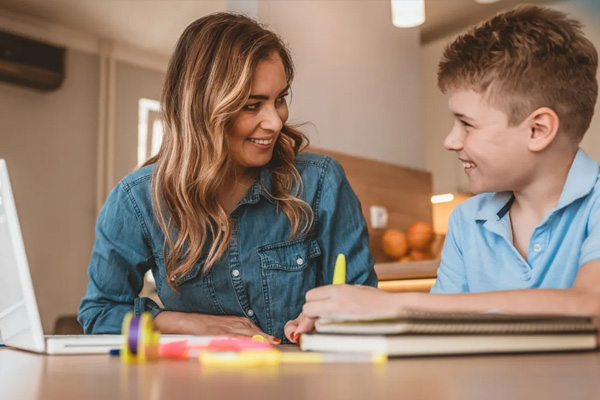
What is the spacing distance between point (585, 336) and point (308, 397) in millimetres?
356

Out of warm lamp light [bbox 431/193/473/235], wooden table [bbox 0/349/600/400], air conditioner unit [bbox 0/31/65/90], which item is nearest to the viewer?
wooden table [bbox 0/349/600/400]

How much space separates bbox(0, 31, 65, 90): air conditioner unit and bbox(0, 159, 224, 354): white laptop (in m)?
3.83

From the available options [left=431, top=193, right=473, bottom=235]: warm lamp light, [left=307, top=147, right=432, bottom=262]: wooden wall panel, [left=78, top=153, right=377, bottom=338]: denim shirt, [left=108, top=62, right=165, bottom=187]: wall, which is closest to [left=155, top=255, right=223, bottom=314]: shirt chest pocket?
[left=78, top=153, right=377, bottom=338]: denim shirt

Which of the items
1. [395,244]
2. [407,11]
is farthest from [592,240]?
[395,244]

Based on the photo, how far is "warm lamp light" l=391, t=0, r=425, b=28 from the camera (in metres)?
2.32

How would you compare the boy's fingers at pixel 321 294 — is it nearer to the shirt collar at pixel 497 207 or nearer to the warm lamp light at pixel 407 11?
the shirt collar at pixel 497 207

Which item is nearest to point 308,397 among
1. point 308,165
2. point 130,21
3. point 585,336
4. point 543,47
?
point 585,336

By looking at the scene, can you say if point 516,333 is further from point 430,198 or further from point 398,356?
point 430,198

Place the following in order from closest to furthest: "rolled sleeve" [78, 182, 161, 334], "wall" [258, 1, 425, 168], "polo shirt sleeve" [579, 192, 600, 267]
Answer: "polo shirt sleeve" [579, 192, 600, 267]
"rolled sleeve" [78, 182, 161, 334]
"wall" [258, 1, 425, 168]

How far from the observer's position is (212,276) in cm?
129

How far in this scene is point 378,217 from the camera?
107 inches

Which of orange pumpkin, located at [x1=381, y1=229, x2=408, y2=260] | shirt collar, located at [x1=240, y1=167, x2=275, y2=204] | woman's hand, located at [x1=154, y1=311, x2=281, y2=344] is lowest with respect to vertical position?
woman's hand, located at [x1=154, y1=311, x2=281, y2=344]

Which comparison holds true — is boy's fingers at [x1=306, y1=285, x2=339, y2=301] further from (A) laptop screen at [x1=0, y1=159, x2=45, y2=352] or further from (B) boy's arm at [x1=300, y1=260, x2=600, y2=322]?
(A) laptop screen at [x1=0, y1=159, x2=45, y2=352]

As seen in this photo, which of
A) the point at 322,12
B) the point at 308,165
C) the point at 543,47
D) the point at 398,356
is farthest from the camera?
the point at 322,12
